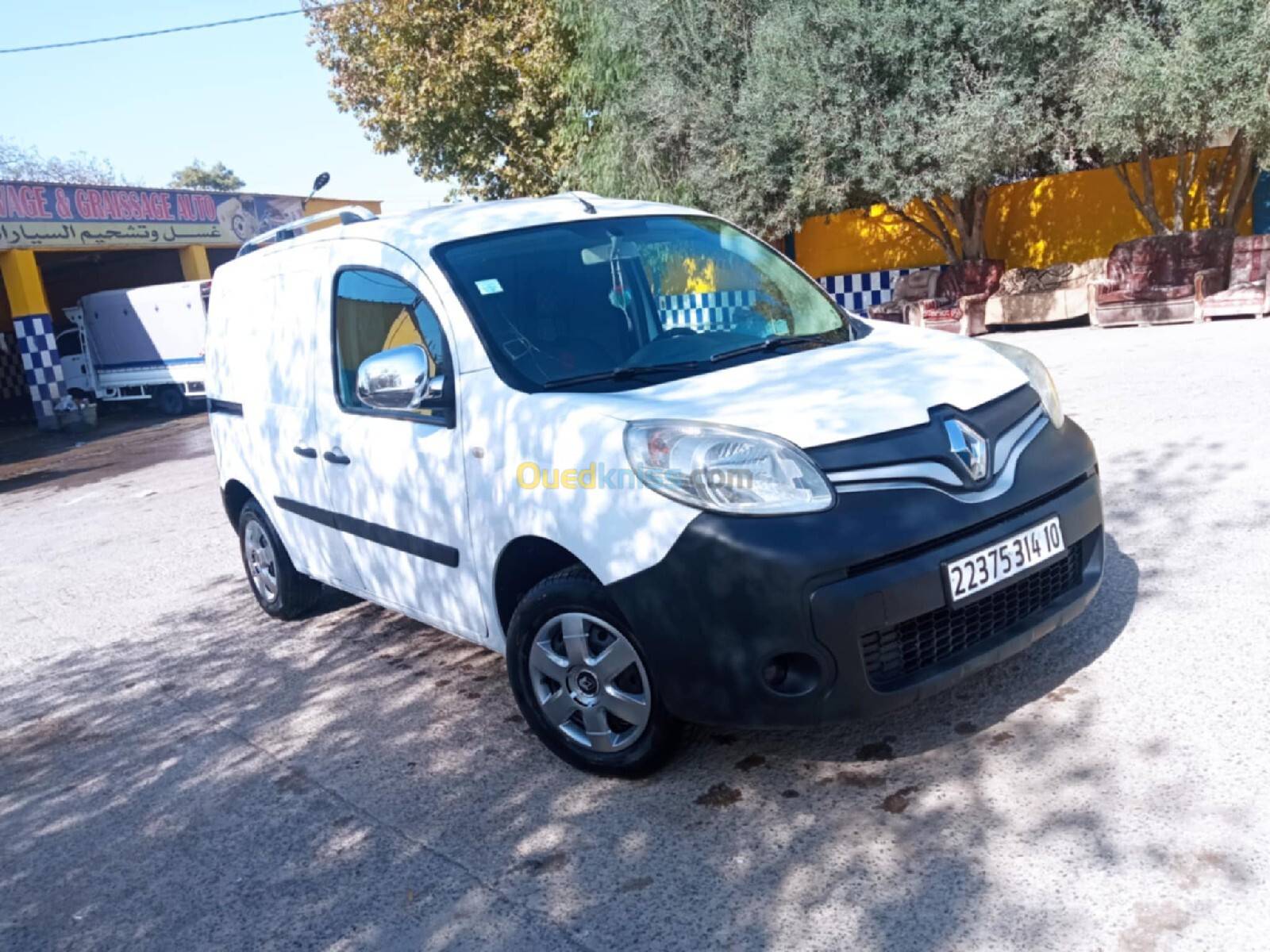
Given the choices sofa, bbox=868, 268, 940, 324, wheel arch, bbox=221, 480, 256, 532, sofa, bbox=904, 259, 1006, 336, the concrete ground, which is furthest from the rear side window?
sofa, bbox=868, 268, 940, 324

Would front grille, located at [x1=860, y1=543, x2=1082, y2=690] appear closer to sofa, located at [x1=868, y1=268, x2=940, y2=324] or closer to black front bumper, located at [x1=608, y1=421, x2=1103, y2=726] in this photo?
black front bumper, located at [x1=608, y1=421, x2=1103, y2=726]

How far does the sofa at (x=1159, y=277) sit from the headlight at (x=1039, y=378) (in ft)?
33.9

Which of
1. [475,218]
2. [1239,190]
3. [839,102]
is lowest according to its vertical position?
[1239,190]

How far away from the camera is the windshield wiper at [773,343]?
3666 mm

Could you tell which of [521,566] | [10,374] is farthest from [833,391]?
[10,374]

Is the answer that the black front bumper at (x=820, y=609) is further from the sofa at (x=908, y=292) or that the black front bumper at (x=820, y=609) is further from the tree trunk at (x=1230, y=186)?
the sofa at (x=908, y=292)

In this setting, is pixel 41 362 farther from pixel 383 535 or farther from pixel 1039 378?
pixel 1039 378

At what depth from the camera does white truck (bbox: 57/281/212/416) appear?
71.1 feet

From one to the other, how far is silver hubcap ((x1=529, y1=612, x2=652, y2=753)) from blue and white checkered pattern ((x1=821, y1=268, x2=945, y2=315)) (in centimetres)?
1640

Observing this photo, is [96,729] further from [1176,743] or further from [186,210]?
[186,210]

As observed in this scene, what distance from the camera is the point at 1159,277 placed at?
13.8 m

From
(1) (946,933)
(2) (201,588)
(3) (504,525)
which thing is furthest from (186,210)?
(1) (946,933)

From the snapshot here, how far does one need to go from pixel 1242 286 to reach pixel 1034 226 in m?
5.58

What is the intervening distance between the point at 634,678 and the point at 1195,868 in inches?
59.1
